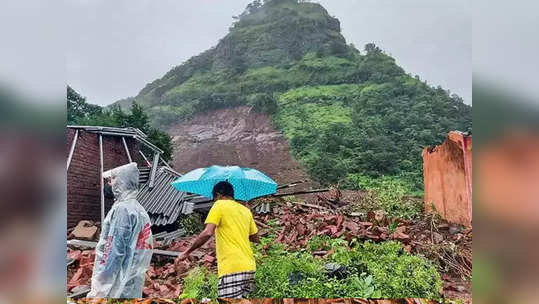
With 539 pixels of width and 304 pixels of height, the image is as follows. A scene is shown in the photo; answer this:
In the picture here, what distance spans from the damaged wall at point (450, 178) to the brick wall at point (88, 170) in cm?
331

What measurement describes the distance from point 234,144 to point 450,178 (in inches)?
97.2

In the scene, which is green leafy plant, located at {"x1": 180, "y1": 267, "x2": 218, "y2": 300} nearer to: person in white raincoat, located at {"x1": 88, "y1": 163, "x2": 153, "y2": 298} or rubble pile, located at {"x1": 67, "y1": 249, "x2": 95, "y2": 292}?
person in white raincoat, located at {"x1": 88, "y1": 163, "x2": 153, "y2": 298}

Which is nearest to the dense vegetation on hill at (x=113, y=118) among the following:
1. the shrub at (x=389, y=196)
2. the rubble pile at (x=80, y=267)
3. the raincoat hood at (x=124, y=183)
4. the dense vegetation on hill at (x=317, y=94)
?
the dense vegetation on hill at (x=317, y=94)

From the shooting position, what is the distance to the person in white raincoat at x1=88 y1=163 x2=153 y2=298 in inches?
123

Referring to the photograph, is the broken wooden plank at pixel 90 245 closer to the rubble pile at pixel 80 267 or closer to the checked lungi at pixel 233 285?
the rubble pile at pixel 80 267

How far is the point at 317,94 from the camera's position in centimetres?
532

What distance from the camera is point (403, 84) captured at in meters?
5.18

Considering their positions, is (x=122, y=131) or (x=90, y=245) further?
(x=122, y=131)

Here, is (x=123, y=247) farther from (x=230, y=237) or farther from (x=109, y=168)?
(x=109, y=168)

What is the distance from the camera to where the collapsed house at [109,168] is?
4.59 m

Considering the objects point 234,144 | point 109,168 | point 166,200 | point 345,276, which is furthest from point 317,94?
point 109,168
